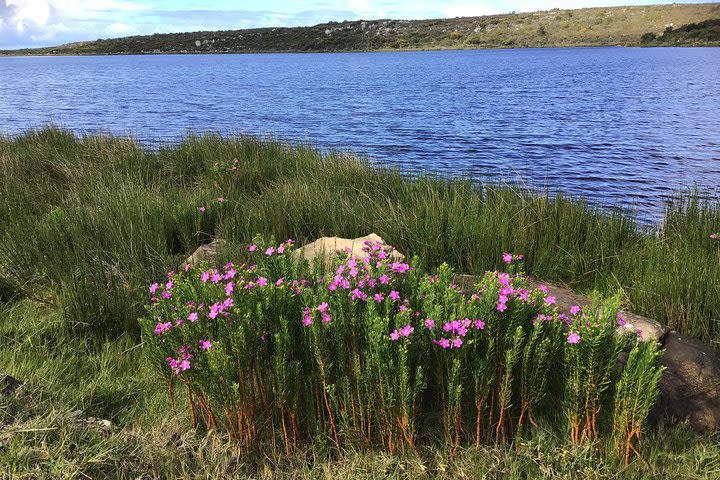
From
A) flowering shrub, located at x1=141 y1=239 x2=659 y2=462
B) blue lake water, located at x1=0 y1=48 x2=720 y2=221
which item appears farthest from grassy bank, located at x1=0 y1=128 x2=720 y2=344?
blue lake water, located at x1=0 y1=48 x2=720 y2=221

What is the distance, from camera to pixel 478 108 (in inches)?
1040

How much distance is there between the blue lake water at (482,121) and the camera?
13461mm

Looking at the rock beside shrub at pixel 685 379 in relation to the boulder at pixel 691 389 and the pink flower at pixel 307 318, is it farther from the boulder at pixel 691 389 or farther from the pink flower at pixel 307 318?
the pink flower at pixel 307 318

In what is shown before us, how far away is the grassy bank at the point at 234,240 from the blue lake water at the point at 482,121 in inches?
98.1

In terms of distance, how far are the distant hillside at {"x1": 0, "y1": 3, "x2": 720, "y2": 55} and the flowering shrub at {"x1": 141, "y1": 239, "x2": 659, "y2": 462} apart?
105719 millimetres

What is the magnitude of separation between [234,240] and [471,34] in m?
134

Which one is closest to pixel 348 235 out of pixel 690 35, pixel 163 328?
pixel 163 328

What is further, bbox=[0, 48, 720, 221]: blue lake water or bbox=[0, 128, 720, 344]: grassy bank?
bbox=[0, 48, 720, 221]: blue lake water

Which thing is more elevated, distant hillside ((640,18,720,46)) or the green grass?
distant hillside ((640,18,720,46))

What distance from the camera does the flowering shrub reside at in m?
2.65

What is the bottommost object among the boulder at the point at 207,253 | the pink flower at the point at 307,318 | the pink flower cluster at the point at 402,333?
the boulder at the point at 207,253

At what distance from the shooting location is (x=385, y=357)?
8.61 feet

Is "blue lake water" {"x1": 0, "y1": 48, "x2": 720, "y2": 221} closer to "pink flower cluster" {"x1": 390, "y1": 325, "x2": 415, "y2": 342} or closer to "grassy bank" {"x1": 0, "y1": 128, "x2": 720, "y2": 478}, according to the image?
"grassy bank" {"x1": 0, "y1": 128, "x2": 720, "y2": 478}

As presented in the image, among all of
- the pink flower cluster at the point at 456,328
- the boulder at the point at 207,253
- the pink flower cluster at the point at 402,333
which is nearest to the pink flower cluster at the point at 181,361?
the pink flower cluster at the point at 402,333
